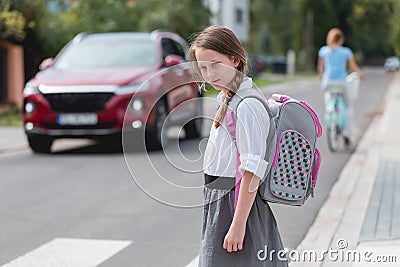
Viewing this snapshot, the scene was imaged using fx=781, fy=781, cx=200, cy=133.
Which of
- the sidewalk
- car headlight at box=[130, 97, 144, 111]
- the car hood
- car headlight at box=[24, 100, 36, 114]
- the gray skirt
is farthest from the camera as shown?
car headlight at box=[24, 100, 36, 114]

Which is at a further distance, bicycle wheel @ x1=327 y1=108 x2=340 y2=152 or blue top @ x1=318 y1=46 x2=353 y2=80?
blue top @ x1=318 y1=46 x2=353 y2=80

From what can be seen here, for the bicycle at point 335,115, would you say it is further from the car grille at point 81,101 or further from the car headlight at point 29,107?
the car headlight at point 29,107

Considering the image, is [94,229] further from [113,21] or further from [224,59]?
[113,21]

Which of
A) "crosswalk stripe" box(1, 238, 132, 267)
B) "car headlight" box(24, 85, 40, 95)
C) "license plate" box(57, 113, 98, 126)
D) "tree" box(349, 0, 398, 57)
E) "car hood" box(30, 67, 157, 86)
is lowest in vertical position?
"tree" box(349, 0, 398, 57)

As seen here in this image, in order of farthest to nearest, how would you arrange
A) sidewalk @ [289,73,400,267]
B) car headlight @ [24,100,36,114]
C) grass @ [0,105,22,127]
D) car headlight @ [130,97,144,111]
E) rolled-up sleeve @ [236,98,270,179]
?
grass @ [0,105,22,127], car headlight @ [24,100,36,114], car headlight @ [130,97,144,111], sidewalk @ [289,73,400,267], rolled-up sleeve @ [236,98,270,179]

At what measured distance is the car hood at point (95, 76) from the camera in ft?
38.1

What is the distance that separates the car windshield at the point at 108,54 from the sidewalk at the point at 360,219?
3.84m

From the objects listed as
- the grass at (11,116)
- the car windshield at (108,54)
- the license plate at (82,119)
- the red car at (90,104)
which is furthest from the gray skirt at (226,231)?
the grass at (11,116)

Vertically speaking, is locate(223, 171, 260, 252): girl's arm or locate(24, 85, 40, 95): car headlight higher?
locate(223, 171, 260, 252): girl's arm

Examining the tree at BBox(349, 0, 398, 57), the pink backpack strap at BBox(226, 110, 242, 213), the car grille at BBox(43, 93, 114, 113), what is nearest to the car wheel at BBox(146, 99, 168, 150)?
the car grille at BBox(43, 93, 114, 113)

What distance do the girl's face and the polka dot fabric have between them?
0.35 meters

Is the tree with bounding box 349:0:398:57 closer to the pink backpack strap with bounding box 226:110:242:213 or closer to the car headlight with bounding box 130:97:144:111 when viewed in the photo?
the car headlight with bounding box 130:97:144:111

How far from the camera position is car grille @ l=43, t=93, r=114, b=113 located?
1148cm

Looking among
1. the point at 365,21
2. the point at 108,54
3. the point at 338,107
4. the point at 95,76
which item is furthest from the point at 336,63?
the point at 365,21
